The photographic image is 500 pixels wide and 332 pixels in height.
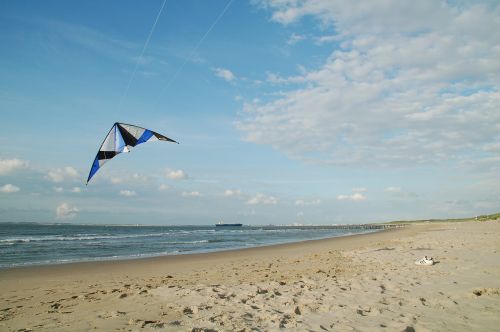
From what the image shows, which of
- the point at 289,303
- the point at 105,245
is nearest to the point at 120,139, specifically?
the point at 289,303

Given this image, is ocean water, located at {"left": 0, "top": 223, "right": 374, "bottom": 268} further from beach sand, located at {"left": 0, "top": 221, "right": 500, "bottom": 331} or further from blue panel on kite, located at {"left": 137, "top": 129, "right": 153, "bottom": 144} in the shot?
blue panel on kite, located at {"left": 137, "top": 129, "right": 153, "bottom": 144}

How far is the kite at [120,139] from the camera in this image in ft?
26.2

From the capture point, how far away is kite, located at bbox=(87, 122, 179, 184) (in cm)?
800

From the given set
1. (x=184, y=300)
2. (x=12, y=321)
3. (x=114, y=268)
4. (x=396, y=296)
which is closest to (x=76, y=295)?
(x=12, y=321)

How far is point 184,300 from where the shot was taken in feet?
20.2

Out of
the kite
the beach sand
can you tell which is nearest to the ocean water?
the beach sand

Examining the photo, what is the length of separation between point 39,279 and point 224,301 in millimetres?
7590

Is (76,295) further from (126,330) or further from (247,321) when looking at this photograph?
(247,321)

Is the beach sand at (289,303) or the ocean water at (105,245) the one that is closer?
the beach sand at (289,303)

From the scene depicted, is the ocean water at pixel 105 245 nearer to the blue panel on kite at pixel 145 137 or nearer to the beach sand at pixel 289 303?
the beach sand at pixel 289 303

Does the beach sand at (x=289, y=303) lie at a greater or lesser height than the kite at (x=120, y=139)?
lesser

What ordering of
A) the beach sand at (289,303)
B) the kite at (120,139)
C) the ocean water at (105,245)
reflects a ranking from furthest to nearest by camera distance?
the ocean water at (105,245) → the kite at (120,139) → the beach sand at (289,303)

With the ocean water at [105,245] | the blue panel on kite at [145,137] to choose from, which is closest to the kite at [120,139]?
the blue panel on kite at [145,137]

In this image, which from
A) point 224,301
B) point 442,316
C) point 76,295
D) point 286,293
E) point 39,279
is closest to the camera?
point 442,316
